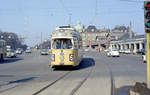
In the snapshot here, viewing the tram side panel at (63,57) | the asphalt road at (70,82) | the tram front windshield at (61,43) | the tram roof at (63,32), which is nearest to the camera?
the asphalt road at (70,82)

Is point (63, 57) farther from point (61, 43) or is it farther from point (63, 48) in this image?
point (61, 43)

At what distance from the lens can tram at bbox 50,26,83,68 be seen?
22.3m

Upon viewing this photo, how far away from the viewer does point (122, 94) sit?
35.5ft

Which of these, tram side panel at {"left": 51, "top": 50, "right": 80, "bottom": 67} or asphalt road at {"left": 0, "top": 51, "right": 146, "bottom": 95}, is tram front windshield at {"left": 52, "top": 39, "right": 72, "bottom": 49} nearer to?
tram side panel at {"left": 51, "top": 50, "right": 80, "bottom": 67}

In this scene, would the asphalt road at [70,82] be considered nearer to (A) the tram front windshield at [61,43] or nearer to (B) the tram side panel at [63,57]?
(B) the tram side panel at [63,57]

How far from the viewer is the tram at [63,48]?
2230cm

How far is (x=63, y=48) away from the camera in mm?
22422

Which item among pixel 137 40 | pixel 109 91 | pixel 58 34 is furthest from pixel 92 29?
pixel 109 91

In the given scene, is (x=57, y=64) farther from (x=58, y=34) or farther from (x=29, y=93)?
(x=29, y=93)

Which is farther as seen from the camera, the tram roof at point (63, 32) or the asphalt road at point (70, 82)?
the tram roof at point (63, 32)

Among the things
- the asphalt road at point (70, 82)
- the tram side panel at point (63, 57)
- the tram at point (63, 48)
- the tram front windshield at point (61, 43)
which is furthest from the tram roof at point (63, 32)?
the asphalt road at point (70, 82)

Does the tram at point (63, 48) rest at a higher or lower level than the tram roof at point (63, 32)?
lower

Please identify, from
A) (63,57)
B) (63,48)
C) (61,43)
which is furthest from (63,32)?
(63,57)

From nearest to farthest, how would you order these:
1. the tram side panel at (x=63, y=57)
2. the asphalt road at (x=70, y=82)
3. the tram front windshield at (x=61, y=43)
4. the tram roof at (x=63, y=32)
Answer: the asphalt road at (x=70, y=82) → the tram side panel at (x=63, y=57) → the tram front windshield at (x=61, y=43) → the tram roof at (x=63, y=32)
